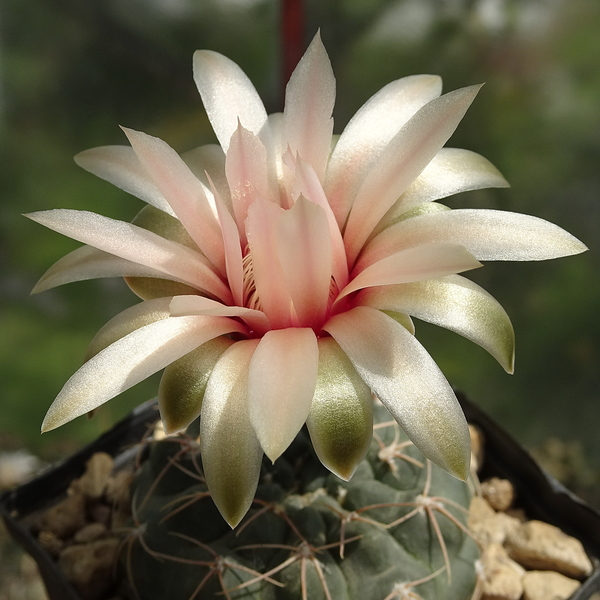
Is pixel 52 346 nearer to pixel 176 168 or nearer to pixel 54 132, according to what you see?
pixel 54 132

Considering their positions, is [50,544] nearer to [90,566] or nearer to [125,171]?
[90,566]

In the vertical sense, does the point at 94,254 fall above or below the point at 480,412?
above

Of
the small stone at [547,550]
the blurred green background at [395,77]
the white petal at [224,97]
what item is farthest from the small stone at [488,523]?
the blurred green background at [395,77]

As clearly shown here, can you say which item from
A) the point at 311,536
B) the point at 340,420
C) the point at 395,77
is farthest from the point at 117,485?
the point at 395,77

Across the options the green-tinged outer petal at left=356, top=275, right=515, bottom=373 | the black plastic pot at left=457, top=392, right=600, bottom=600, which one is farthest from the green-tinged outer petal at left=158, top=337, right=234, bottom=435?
the black plastic pot at left=457, top=392, right=600, bottom=600

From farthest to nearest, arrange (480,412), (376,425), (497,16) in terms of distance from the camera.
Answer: (497,16) → (480,412) → (376,425)

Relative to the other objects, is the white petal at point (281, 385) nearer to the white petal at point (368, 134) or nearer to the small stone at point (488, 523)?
the white petal at point (368, 134)

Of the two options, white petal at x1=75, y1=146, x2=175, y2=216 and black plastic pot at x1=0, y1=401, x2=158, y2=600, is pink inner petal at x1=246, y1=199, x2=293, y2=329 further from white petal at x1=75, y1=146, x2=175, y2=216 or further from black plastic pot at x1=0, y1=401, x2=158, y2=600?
black plastic pot at x1=0, y1=401, x2=158, y2=600

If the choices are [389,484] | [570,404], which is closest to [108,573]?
[389,484]
